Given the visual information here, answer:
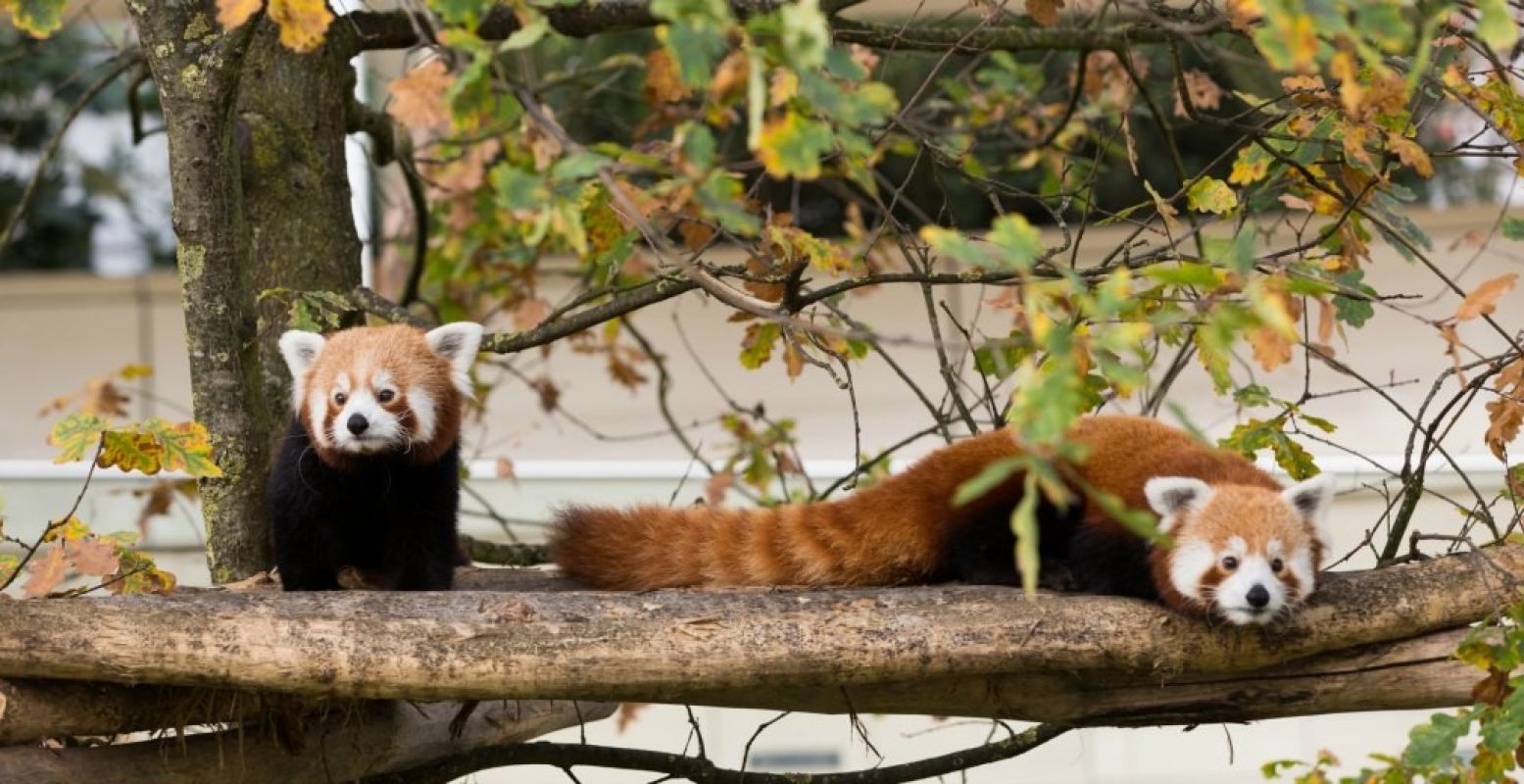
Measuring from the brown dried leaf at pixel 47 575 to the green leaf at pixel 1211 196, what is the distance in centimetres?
234

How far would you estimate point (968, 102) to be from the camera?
6.10m

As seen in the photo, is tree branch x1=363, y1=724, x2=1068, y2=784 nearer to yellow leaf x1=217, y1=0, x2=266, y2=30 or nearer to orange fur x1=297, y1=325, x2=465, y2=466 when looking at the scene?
orange fur x1=297, y1=325, x2=465, y2=466

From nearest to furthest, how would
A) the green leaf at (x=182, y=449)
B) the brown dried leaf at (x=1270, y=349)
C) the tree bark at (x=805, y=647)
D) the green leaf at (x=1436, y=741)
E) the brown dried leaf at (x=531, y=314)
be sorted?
1. the brown dried leaf at (x=1270, y=349)
2. the tree bark at (x=805, y=647)
3. the green leaf at (x=1436, y=741)
4. the green leaf at (x=182, y=449)
5. the brown dried leaf at (x=531, y=314)

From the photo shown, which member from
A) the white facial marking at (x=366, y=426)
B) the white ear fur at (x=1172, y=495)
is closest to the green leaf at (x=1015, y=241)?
the white ear fur at (x=1172, y=495)

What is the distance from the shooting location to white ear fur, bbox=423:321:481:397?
3.76m

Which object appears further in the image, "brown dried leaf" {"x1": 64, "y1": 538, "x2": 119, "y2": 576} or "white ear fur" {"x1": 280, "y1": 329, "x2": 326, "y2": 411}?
"white ear fur" {"x1": 280, "y1": 329, "x2": 326, "y2": 411}

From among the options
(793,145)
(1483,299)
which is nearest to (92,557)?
(793,145)

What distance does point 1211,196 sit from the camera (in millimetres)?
3576

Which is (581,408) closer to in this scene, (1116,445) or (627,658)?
(1116,445)

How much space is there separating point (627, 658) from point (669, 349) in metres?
5.20

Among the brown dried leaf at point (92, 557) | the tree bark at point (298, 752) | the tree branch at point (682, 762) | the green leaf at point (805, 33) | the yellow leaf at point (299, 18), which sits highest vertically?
the yellow leaf at point (299, 18)

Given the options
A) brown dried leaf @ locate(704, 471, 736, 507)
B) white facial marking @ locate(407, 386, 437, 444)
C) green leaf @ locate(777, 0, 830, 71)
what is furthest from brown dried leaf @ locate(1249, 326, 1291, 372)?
brown dried leaf @ locate(704, 471, 736, 507)

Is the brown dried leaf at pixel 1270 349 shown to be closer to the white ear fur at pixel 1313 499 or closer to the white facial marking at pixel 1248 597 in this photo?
the white facial marking at pixel 1248 597

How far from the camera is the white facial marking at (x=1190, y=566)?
329 cm
